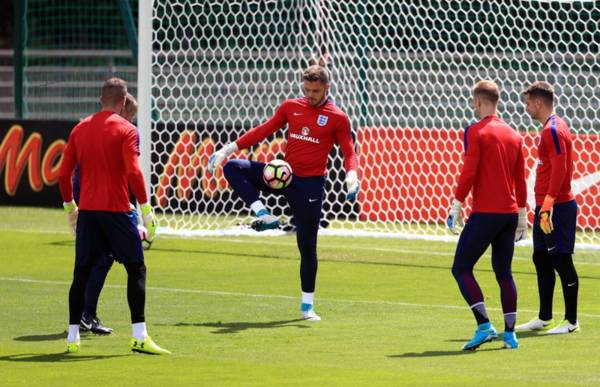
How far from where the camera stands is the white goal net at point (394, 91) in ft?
70.1

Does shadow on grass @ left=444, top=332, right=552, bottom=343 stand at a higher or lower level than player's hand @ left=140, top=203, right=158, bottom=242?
lower

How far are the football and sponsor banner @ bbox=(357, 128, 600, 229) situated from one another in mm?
9025

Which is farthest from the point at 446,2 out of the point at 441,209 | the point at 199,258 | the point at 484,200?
the point at 484,200

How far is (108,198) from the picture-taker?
1089 cm

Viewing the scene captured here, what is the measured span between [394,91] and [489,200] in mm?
11462

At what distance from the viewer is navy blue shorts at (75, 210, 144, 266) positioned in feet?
35.9

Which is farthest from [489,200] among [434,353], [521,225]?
[434,353]

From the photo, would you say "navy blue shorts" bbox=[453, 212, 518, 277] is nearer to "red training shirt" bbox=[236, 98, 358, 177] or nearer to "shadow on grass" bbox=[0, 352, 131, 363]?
"red training shirt" bbox=[236, 98, 358, 177]

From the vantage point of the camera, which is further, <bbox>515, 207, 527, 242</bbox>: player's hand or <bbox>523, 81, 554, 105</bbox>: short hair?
<bbox>523, 81, 554, 105</bbox>: short hair

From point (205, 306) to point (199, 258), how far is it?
447cm

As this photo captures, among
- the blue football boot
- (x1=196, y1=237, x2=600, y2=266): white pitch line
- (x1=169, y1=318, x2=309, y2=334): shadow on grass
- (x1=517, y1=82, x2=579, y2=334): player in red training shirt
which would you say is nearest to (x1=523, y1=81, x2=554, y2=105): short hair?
(x1=517, y1=82, x2=579, y2=334): player in red training shirt

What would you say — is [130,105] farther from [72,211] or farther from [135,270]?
[135,270]

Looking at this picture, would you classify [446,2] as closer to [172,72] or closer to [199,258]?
[172,72]

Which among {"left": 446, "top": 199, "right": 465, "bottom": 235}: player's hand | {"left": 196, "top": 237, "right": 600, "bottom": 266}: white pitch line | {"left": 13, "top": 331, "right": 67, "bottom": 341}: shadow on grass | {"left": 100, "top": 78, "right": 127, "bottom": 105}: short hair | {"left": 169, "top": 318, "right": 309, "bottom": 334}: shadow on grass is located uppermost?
{"left": 100, "top": 78, "right": 127, "bottom": 105}: short hair
